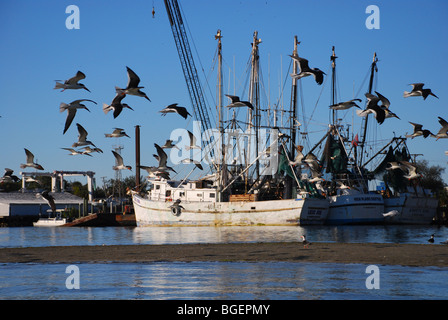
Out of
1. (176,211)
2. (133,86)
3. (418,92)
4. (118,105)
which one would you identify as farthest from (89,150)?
(176,211)

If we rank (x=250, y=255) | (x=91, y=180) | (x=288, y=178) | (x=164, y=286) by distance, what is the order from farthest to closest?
(x=91, y=180) → (x=288, y=178) → (x=250, y=255) → (x=164, y=286)

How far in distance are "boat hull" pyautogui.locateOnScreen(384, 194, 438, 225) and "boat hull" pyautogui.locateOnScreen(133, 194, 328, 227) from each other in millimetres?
8852

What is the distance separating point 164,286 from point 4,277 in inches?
241

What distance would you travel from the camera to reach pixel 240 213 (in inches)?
2581

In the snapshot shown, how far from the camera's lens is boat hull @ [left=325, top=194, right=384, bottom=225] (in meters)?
65.5

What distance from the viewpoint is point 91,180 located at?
342 feet

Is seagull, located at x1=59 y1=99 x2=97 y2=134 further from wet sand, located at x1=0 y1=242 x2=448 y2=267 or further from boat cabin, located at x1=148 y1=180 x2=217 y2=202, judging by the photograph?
boat cabin, located at x1=148 y1=180 x2=217 y2=202

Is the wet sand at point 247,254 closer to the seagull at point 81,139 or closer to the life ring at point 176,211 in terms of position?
the seagull at point 81,139

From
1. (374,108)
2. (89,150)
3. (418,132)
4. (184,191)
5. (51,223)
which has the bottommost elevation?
(51,223)

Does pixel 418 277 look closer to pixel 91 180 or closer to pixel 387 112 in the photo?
pixel 387 112

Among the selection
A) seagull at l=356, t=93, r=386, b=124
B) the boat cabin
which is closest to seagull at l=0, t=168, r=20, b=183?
seagull at l=356, t=93, r=386, b=124

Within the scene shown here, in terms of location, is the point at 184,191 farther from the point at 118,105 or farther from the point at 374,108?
the point at 118,105

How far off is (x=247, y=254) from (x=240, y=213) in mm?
38031
